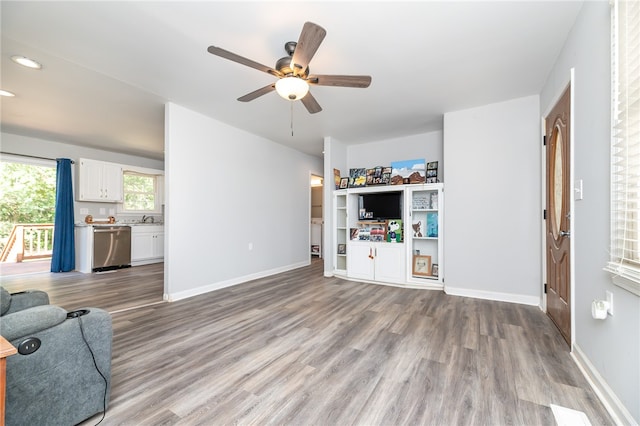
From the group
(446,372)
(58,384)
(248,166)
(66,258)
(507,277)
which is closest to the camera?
(58,384)

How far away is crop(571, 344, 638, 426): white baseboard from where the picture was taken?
1233 millimetres

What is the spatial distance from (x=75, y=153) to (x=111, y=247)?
6.79 feet

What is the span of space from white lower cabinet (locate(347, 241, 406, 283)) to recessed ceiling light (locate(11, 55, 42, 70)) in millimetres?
4270

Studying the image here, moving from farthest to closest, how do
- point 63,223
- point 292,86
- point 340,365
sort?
point 63,223
point 292,86
point 340,365

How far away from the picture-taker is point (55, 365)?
1144mm

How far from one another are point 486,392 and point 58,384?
2169 millimetres

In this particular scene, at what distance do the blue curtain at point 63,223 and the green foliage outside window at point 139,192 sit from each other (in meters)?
1.10

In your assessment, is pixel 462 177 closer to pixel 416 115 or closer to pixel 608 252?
pixel 416 115

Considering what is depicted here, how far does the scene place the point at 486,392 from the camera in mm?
1505

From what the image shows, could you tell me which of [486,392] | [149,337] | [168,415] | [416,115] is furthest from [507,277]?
[149,337]

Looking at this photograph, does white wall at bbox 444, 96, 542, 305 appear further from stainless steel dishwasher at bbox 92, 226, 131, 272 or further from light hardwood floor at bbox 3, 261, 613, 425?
stainless steel dishwasher at bbox 92, 226, 131, 272

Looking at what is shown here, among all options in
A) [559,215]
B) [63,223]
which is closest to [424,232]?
[559,215]

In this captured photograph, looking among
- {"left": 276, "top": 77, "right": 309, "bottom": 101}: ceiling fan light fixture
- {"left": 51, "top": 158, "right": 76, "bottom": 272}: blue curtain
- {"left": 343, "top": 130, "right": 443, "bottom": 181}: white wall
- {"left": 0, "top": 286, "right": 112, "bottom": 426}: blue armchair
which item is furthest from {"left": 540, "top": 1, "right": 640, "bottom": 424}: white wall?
{"left": 51, "top": 158, "right": 76, "bottom": 272}: blue curtain

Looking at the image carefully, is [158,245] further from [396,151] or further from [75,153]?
[396,151]
